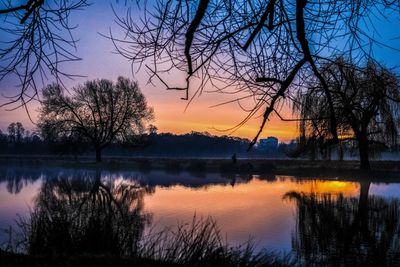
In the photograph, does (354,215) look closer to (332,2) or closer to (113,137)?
(332,2)

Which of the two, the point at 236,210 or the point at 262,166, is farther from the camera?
the point at 262,166

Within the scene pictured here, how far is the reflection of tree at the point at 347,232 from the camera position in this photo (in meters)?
7.14

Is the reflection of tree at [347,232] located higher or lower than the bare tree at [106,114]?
lower

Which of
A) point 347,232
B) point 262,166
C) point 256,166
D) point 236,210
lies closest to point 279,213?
point 236,210

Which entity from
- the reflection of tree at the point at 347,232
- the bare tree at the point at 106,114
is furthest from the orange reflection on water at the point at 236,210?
the bare tree at the point at 106,114

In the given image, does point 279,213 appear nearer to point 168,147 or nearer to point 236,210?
point 236,210

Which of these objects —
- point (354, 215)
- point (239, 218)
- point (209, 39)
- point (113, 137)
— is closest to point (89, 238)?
point (209, 39)

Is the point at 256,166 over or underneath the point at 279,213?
over

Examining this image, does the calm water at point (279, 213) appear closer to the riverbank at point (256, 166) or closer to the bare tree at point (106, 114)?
the riverbank at point (256, 166)

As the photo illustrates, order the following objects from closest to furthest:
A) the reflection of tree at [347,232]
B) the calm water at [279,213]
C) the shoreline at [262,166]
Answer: the reflection of tree at [347,232]
the calm water at [279,213]
the shoreline at [262,166]

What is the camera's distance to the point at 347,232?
9.30 m

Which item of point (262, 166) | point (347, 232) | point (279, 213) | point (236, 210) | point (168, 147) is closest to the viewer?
point (347, 232)

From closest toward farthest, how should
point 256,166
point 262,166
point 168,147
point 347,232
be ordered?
point 347,232
point 262,166
point 256,166
point 168,147

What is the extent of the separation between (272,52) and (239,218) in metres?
7.06
